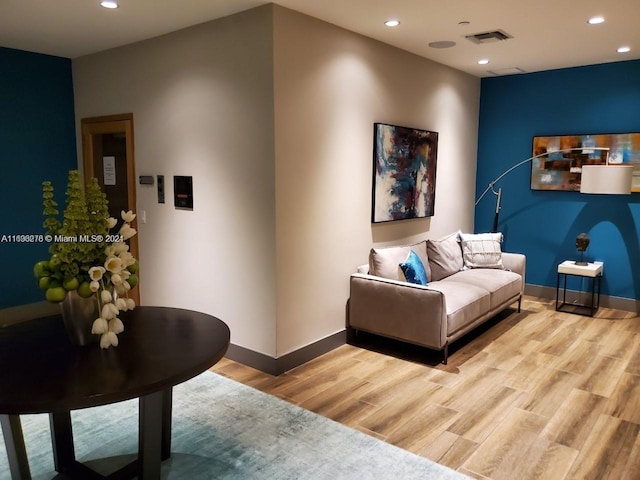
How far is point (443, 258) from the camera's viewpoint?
4.88 m

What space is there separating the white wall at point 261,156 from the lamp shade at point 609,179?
1.95 meters

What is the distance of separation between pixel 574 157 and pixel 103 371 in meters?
5.36

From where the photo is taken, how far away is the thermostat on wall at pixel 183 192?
401 centimetres

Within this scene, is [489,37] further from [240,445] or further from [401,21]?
[240,445]

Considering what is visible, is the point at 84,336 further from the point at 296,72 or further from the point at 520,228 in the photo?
the point at 520,228

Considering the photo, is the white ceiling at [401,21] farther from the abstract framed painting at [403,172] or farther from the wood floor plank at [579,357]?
the wood floor plank at [579,357]

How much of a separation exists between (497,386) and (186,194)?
2808mm

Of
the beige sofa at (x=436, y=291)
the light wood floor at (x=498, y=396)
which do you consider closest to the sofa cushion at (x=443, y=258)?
the beige sofa at (x=436, y=291)

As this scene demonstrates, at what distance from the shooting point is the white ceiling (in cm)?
333

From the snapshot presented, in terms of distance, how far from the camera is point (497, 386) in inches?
136

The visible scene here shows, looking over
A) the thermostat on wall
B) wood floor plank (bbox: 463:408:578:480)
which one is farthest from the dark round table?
the thermostat on wall

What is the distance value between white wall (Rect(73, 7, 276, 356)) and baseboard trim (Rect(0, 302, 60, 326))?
45.1 inches

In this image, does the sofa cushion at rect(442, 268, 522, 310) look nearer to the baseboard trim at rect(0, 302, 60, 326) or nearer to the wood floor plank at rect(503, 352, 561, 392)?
the wood floor plank at rect(503, 352, 561, 392)

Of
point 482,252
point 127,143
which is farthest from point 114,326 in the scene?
point 482,252
